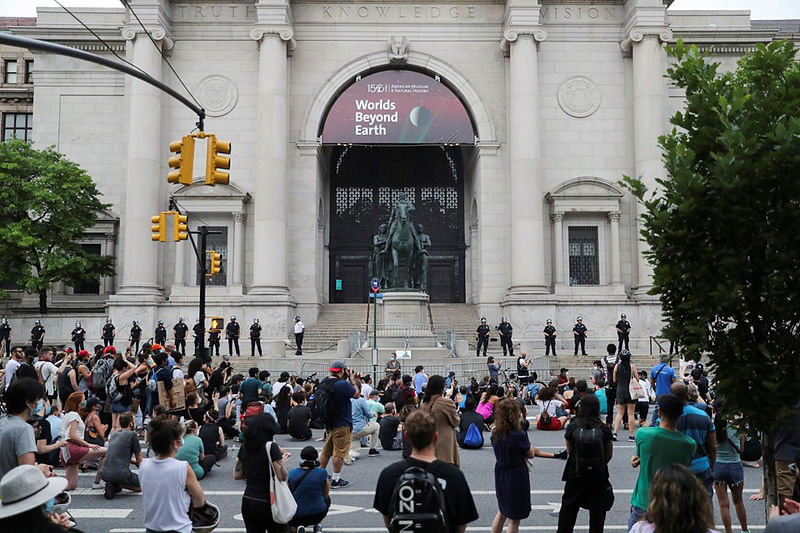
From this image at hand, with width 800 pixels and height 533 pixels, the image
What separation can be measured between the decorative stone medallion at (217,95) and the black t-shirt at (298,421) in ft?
84.5

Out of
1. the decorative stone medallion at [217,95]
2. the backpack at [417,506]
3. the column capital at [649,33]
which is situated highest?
the column capital at [649,33]

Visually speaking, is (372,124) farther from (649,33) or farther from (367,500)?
(367,500)

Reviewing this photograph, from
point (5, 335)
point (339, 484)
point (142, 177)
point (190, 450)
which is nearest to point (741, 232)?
point (339, 484)

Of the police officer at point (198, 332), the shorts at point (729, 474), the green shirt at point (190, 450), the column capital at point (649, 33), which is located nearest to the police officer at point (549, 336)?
the police officer at point (198, 332)

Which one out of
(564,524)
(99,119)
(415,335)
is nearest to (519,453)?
(564,524)

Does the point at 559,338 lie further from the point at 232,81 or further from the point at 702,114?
the point at 702,114

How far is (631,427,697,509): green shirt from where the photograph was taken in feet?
21.2

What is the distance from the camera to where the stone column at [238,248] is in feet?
120

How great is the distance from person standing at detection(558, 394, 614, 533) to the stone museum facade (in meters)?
27.9

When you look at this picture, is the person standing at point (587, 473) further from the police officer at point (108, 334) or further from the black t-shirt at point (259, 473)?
the police officer at point (108, 334)

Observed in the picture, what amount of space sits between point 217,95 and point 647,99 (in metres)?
22.1

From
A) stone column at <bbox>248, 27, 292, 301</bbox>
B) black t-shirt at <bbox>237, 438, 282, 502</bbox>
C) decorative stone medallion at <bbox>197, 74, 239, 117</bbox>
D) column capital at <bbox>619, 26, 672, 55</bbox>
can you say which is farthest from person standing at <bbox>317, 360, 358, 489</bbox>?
column capital at <bbox>619, 26, 672, 55</bbox>

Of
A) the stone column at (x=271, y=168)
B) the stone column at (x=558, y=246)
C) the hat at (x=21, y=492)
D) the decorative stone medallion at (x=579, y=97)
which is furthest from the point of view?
the decorative stone medallion at (x=579, y=97)

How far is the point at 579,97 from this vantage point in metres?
38.5
